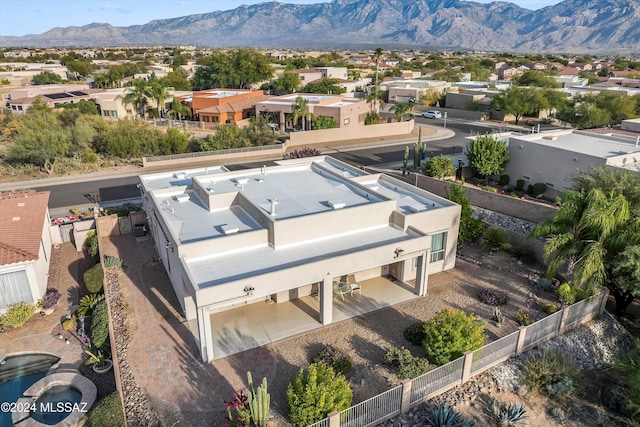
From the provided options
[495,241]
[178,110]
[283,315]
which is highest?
[178,110]

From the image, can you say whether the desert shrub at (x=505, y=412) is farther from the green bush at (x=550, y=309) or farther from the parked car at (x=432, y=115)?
the parked car at (x=432, y=115)

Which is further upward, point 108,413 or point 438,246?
point 438,246

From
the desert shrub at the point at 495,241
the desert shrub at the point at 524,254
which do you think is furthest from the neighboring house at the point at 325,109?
the desert shrub at the point at 524,254

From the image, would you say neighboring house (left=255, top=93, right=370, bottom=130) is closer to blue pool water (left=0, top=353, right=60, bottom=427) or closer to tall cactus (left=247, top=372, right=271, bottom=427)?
blue pool water (left=0, top=353, right=60, bottom=427)

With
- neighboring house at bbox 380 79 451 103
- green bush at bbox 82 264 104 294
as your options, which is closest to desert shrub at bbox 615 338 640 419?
green bush at bbox 82 264 104 294

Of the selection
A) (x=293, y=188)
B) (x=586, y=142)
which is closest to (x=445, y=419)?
(x=293, y=188)

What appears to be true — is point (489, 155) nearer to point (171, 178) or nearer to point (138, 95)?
point (171, 178)

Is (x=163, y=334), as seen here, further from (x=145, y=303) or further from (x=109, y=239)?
(x=109, y=239)
